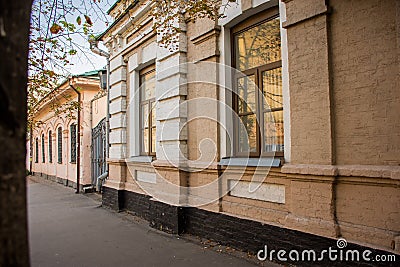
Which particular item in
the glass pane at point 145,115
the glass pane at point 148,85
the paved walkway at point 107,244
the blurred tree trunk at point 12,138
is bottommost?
the paved walkway at point 107,244

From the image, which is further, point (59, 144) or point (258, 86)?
point (59, 144)

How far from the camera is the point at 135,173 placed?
7.99 meters

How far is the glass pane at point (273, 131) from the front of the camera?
4641mm

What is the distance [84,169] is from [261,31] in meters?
9.89

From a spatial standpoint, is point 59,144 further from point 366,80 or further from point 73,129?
point 366,80

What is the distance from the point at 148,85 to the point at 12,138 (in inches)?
267

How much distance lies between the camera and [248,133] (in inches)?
202

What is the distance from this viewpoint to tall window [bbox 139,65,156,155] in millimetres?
7609

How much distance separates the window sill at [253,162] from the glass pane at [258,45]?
1450mm

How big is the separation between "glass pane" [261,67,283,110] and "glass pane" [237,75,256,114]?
22 cm

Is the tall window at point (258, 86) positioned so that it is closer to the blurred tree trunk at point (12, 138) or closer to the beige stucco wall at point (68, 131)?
the blurred tree trunk at point (12, 138)

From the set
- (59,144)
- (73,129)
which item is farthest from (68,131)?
(59,144)

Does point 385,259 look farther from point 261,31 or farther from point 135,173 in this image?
point 135,173

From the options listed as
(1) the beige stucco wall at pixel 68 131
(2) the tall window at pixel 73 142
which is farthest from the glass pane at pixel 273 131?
(2) the tall window at pixel 73 142
